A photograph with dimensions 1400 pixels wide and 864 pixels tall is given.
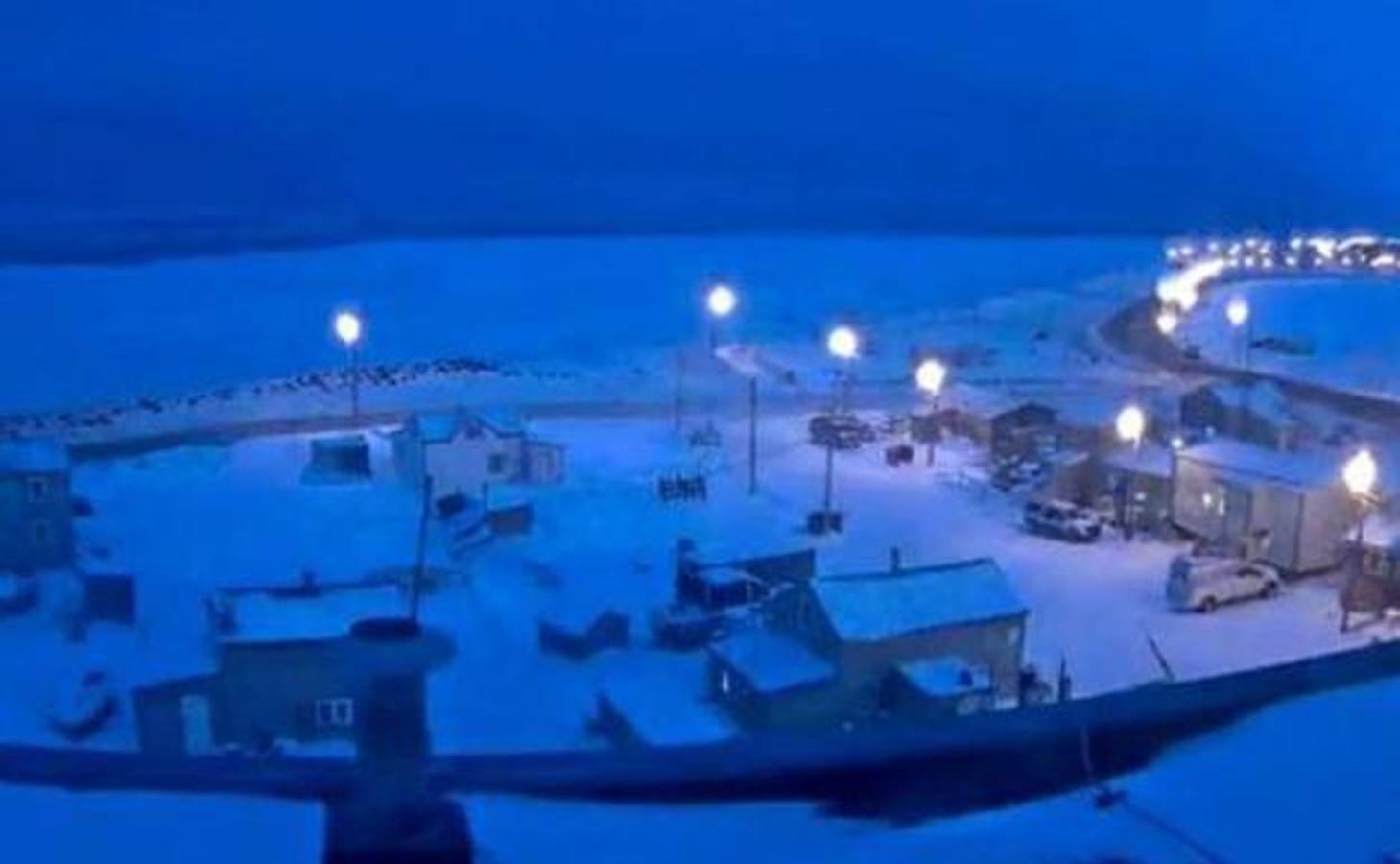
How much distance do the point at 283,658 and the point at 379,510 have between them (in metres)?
5.51

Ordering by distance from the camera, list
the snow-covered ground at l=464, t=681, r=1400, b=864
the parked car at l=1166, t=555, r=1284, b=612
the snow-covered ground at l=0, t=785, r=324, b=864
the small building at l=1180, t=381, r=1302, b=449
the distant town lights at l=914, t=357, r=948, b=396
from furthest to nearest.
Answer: the distant town lights at l=914, t=357, r=948, b=396, the small building at l=1180, t=381, r=1302, b=449, the parked car at l=1166, t=555, r=1284, b=612, the snow-covered ground at l=464, t=681, r=1400, b=864, the snow-covered ground at l=0, t=785, r=324, b=864

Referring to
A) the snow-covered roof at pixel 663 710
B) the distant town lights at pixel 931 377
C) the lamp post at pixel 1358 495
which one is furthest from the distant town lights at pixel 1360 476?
the snow-covered roof at pixel 663 710

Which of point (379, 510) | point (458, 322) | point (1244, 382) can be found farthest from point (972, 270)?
point (379, 510)

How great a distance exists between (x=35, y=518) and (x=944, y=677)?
737 cm

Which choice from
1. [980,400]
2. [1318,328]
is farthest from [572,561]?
[1318,328]

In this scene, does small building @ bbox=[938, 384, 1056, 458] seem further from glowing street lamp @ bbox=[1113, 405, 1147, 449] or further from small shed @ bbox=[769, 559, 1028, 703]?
small shed @ bbox=[769, 559, 1028, 703]

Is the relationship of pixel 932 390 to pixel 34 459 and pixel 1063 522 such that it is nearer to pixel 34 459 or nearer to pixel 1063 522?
pixel 1063 522

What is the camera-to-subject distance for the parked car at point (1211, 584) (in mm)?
11664

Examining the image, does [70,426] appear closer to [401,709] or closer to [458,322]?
[458,322]

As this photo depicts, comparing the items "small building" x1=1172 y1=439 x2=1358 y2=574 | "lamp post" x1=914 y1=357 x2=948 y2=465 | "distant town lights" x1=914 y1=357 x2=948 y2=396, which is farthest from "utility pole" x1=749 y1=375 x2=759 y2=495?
"small building" x1=1172 y1=439 x2=1358 y2=574

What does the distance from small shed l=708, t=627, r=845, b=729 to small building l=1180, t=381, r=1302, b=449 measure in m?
9.34

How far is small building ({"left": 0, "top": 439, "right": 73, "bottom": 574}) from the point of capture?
1288 cm

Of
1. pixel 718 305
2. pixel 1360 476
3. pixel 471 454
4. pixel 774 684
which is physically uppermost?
pixel 718 305

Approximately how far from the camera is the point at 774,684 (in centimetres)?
908
